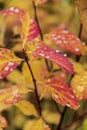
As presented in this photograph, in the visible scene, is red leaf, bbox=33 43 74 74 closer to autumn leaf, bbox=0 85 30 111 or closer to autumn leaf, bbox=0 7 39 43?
autumn leaf, bbox=0 7 39 43

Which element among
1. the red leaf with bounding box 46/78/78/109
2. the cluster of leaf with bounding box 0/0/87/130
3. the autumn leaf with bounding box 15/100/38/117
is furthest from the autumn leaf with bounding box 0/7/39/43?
the autumn leaf with bounding box 15/100/38/117

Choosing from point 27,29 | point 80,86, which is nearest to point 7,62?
point 27,29

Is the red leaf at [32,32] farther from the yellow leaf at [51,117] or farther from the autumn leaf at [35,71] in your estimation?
the yellow leaf at [51,117]

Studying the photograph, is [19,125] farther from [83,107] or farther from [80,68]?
[80,68]

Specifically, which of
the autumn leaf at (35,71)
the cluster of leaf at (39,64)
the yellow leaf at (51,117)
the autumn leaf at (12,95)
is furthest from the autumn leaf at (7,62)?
the yellow leaf at (51,117)

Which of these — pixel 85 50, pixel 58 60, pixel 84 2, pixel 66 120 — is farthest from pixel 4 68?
pixel 66 120

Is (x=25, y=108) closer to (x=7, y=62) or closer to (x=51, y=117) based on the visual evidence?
(x=7, y=62)
